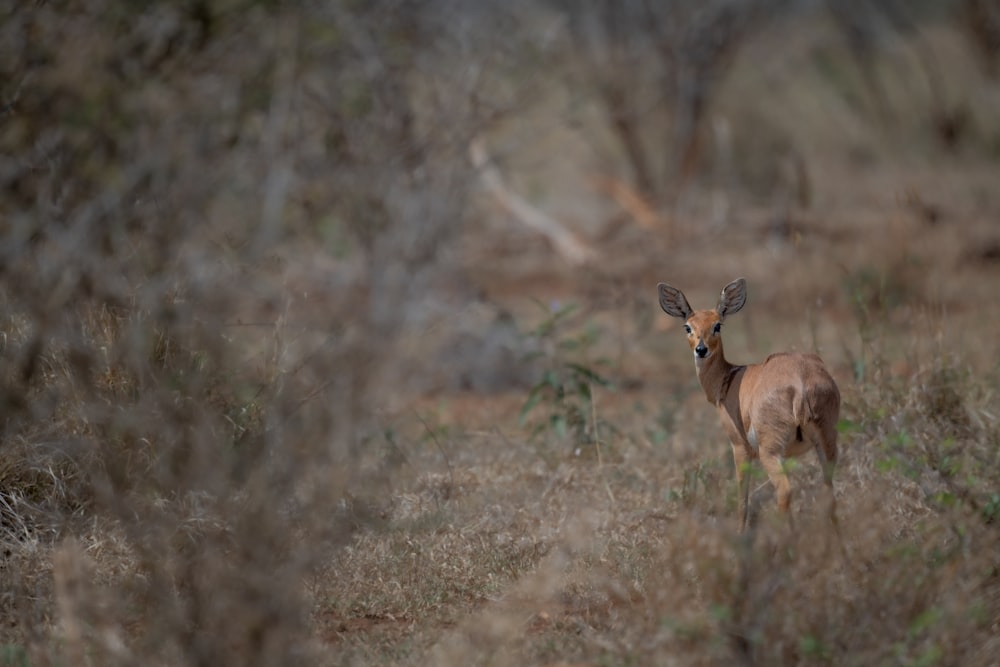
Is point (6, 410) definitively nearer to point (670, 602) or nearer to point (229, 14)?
point (670, 602)

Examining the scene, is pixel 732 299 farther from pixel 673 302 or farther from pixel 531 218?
pixel 531 218

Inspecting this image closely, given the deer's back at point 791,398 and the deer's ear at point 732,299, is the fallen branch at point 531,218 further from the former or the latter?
the deer's back at point 791,398

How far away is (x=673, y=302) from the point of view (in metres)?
4.80

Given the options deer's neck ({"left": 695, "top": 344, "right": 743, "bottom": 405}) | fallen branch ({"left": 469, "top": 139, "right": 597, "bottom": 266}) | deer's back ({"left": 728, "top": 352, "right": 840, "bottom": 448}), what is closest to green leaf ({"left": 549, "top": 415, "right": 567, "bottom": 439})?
deer's neck ({"left": 695, "top": 344, "right": 743, "bottom": 405})

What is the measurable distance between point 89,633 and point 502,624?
1.17 m

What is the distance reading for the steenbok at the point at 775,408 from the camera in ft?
14.1

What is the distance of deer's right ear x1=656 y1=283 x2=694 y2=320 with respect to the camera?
15.6 feet

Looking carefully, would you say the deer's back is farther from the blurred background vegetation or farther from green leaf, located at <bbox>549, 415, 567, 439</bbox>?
green leaf, located at <bbox>549, 415, 567, 439</bbox>

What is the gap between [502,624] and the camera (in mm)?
3568

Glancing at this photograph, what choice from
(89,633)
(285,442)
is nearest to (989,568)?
(285,442)

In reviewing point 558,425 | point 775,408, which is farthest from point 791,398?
point 558,425

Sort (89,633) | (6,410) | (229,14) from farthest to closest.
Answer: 1. (229,14)
2. (6,410)
3. (89,633)

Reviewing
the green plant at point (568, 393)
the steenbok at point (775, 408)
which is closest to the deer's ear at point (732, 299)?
the steenbok at point (775, 408)


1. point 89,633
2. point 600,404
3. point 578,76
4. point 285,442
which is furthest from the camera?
point 578,76
